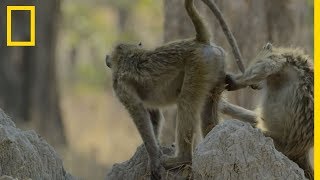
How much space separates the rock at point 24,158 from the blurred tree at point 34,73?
428 inches

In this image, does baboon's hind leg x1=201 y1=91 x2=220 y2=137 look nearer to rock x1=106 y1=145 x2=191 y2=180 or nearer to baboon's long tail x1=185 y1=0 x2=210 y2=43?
baboon's long tail x1=185 y1=0 x2=210 y2=43

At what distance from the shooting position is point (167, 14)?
10281 mm

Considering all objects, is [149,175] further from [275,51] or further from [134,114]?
[275,51]

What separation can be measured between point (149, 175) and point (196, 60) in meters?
0.85

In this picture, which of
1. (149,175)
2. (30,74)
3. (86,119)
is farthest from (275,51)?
(86,119)

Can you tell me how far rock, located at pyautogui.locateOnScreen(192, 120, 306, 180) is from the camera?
536 cm

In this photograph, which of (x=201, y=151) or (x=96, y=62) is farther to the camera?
(x=96, y=62)

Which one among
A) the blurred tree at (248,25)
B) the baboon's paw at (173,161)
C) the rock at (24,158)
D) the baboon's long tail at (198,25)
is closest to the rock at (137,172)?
the baboon's paw at (173,161)

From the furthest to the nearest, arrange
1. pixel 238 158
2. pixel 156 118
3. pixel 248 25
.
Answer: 1. pixel 248 25
2. pixel 156 118
3. pixel 238 158

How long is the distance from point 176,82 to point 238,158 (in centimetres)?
142

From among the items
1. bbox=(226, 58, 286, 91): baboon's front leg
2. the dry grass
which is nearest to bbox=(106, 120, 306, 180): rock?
bbox=(226, 58, 286, 91): baboon's front leg

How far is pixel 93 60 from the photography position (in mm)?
34125

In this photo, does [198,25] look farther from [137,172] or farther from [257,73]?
[137,172]

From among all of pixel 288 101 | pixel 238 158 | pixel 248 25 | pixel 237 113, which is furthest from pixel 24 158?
pixel 248 25
